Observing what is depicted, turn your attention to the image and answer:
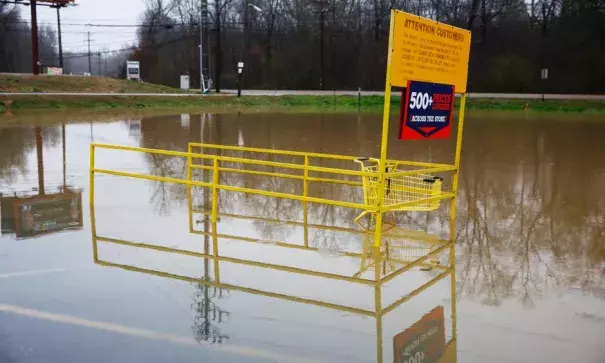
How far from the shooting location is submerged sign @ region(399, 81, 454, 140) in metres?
7.77

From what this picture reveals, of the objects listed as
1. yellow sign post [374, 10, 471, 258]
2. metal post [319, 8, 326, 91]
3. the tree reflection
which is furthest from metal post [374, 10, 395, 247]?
metal post [319, 8, 326, 91]

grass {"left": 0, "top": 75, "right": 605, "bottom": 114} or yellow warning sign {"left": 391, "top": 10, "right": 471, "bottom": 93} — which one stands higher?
yellow warning sign {"left": 391, "top": 10, "right": 471, "bottom": 93}

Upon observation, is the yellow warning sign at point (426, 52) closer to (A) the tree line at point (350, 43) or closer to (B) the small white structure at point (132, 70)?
(A) the tree line at point (350, 43)

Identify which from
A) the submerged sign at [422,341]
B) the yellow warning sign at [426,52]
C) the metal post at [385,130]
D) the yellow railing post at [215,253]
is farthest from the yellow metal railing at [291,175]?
the submerged sign at [422,341]

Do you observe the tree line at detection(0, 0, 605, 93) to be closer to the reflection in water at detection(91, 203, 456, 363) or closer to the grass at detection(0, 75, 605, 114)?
the grass at detection(0, 75, 605, 114)

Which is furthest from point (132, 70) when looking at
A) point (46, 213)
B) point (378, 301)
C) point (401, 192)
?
point (378, 301)

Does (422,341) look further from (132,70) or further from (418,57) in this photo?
(132,70)

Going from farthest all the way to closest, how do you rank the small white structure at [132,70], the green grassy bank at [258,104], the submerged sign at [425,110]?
the small white structure at [132,70] → the green grassy bank at [258,104] → the submerged sign at [425,110]

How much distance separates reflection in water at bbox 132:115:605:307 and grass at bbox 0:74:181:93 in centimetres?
2219

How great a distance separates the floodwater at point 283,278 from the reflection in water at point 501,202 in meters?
0.05

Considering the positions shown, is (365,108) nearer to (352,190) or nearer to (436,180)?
(352,190)

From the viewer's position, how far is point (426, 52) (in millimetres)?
7930

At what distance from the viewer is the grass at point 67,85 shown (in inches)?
1704

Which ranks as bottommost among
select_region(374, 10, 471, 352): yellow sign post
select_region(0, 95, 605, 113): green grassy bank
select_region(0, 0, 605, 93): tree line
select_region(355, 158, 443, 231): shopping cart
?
select_region(355, 158, 443, 231): shopping cart
